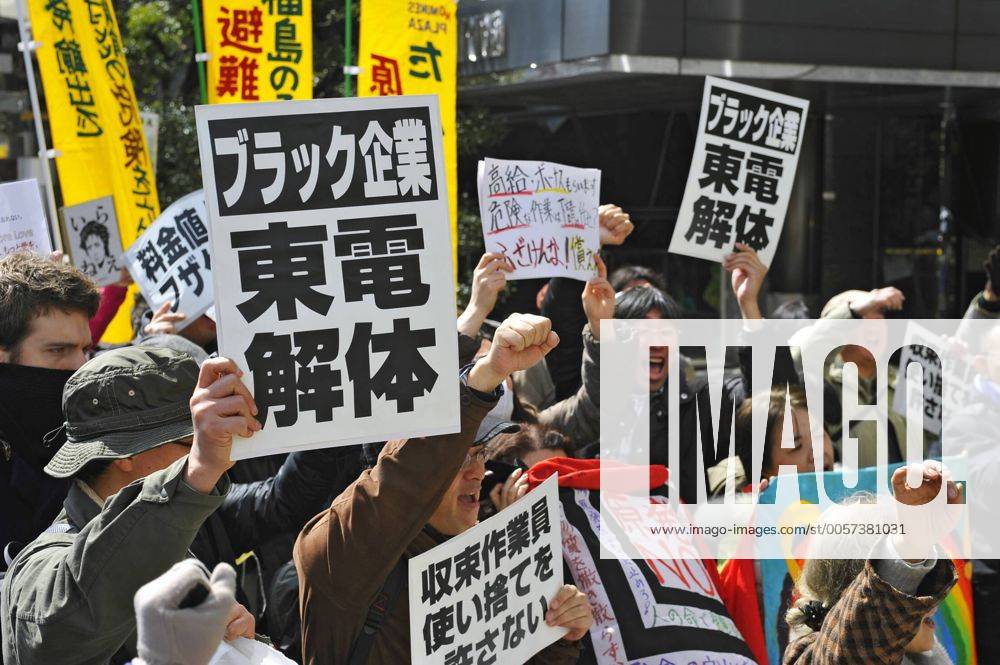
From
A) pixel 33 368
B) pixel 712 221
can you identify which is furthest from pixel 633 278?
pixel 33 368

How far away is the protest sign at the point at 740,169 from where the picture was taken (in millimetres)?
4984

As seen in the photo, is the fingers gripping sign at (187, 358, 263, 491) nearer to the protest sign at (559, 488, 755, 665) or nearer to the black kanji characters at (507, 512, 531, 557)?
the black kanji characters at (507, 512, 531, 557)

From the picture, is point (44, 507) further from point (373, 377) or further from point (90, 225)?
point (90, 225)

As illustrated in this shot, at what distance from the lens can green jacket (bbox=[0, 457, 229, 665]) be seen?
1.84m

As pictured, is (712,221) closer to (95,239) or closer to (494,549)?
(494,549)

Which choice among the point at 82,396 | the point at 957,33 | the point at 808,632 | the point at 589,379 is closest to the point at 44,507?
the point at 82,396

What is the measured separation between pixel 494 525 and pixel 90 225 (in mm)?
4065

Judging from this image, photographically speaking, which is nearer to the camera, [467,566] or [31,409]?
[467,566]

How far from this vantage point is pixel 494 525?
257 centimetres

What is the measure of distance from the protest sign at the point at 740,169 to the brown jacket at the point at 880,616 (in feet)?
8.75

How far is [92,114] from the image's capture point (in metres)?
6.44

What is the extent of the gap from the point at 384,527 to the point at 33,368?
1.18 metres

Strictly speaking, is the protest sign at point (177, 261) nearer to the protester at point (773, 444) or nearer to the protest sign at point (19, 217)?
the protest sign at point (19, 217)

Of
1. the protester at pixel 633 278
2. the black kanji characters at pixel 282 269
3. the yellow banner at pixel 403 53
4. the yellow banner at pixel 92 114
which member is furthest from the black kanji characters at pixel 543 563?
Answer: the yellow banner at pixel 92 114
